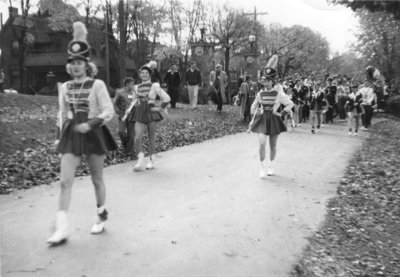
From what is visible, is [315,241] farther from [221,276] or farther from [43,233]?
[43,233]

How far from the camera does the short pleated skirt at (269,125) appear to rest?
878 cm

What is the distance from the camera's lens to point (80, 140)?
4848mm

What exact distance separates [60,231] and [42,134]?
7.69m

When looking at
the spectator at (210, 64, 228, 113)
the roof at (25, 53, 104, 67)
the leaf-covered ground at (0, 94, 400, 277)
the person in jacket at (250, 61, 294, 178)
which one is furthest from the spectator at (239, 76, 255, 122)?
the roof at (25, 53, 104, 67)

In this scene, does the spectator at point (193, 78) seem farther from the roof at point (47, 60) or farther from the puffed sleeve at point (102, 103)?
the roof at point (47, 60)

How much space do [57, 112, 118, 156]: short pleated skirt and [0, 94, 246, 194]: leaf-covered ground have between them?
287 centimetres

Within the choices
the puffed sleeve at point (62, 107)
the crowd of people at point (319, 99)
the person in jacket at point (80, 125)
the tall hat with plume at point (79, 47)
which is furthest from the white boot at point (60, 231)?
the crowd of people at point (319, 99)

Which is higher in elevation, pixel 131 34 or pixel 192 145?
pixel 131 34

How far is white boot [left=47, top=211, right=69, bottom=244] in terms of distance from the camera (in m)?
4.61

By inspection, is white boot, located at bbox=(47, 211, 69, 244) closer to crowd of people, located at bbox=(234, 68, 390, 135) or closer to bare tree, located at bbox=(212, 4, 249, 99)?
crowd of people, located at bbox=(234, 68, 390, 135)

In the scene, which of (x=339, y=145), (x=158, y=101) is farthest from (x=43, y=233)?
(x=339, y=145)

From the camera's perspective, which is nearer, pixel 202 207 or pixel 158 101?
pixel 202 207

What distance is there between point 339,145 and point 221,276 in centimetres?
1105

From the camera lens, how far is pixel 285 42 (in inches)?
2687
